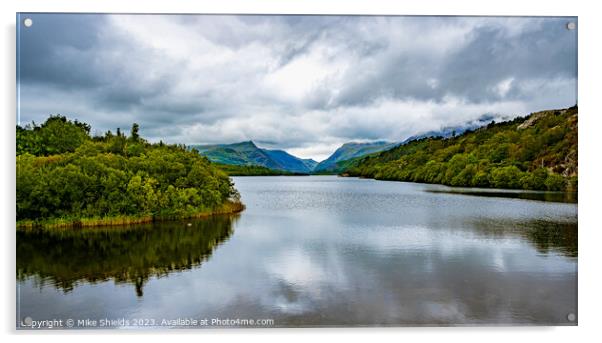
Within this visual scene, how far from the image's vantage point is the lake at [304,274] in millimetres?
6820

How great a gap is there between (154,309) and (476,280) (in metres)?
6.00

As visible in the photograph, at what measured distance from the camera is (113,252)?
10.8m

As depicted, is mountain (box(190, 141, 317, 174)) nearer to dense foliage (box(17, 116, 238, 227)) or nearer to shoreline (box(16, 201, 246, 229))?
dense foliage (box(17, 116, 238, 227))

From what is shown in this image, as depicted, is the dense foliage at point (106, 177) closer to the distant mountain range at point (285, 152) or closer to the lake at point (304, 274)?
the lake at point (304, 274)

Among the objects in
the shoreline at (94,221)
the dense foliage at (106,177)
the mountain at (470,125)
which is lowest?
the shoreline at (94,221)

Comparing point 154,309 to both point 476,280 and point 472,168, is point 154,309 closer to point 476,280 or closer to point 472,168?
point 476,280

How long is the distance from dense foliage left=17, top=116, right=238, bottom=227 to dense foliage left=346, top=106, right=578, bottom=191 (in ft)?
41.0

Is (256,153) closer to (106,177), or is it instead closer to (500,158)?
(106,177)

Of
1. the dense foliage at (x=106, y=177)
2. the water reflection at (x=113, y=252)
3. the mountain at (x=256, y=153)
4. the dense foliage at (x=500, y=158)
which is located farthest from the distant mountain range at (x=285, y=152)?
the water reflection at (x=113, y=252)

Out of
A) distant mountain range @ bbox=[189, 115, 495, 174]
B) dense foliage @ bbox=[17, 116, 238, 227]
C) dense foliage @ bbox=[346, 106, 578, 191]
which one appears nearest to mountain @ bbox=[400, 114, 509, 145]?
distant mountain range @ bbox=[189, 115, 495, 174]

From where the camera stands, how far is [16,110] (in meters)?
6.98

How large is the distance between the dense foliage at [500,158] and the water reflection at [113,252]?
915 centimetres

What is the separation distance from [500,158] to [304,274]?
2918 centimetres

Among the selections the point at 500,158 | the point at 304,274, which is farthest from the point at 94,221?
the point at 500,158
